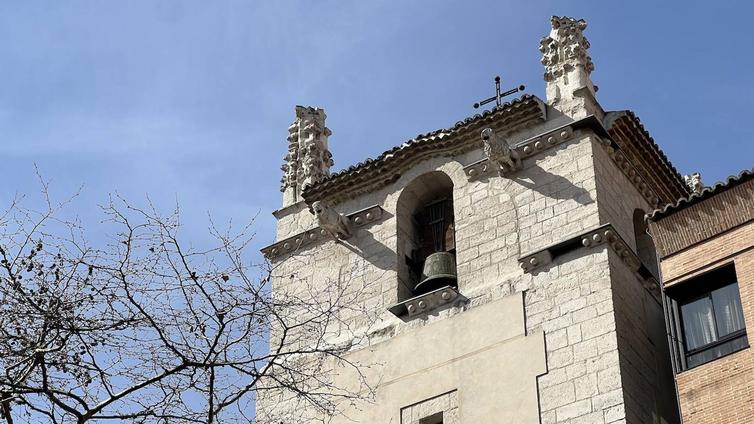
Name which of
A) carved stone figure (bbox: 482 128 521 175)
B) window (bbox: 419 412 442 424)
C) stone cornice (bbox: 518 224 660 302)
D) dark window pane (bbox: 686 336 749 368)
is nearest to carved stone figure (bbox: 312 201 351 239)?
carved stone figure (bbox: 482 128 521 175)

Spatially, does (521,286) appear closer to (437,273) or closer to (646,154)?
(437,273)

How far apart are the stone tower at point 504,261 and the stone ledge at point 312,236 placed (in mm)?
23

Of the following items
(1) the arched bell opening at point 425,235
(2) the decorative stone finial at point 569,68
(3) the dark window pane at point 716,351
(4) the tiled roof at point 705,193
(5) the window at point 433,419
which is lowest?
(3) the dark window pane at point 716,351

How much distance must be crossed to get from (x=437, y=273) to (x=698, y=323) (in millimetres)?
4938

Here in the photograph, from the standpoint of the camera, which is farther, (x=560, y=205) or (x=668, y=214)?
(x=560, y=205)

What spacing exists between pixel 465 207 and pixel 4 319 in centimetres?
1047

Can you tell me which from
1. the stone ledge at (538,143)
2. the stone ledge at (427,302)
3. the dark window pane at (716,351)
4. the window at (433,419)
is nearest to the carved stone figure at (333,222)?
the stone ledge at (427,302)

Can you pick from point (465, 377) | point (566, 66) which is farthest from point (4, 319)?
point (566, 66)

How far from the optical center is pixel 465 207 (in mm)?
23500

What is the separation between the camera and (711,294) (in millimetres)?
19406

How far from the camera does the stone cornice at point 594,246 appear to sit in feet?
69.2

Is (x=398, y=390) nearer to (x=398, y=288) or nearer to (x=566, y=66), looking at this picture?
(x=398, y=288)

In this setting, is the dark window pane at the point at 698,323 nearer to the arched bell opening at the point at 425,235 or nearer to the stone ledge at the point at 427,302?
the stone ledge at the point at 427,302

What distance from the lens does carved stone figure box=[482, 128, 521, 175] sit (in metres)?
22.9
